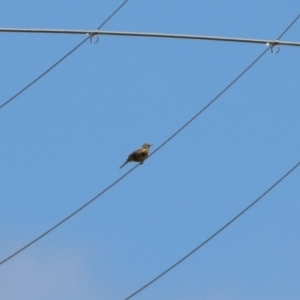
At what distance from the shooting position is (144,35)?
10.6m

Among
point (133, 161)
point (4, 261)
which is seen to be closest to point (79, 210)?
point (4, 261)

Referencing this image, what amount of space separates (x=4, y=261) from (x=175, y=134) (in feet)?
9.00

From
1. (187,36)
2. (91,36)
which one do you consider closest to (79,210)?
(91,36)

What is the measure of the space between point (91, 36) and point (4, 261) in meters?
3.14

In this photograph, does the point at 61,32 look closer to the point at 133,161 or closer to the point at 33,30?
the point at 33,30

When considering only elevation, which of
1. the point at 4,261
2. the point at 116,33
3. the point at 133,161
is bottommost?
the point at 4,261

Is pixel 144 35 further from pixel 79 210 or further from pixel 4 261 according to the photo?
pixel 4 261

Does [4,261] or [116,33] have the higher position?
[116,33]

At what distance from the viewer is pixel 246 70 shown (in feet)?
43.4

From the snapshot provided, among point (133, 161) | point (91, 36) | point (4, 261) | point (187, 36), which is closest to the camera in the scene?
point (187, 36)

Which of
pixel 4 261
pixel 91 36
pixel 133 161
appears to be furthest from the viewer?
pixel 133 161

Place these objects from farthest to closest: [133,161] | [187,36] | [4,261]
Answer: [133,161] < [4,261] < [187,36]

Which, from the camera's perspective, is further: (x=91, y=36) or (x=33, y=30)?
(x=91, y=36)

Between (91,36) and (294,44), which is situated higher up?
(91,36)
